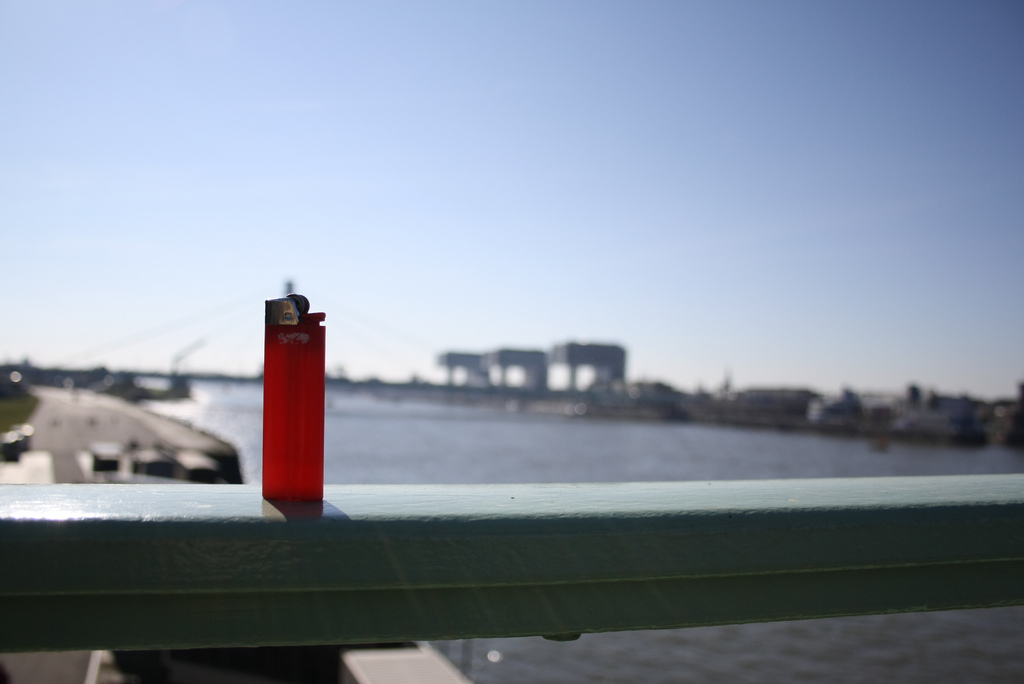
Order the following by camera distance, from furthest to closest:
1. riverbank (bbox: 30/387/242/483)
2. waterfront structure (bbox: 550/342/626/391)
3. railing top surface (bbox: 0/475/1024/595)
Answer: waterfront structure (bbox: 550/342/626/391) → riverbank (bbox: 30/387/242/483) → railing top surface (bbox: 0/475/1024/595)

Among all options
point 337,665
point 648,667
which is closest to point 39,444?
point 337,665

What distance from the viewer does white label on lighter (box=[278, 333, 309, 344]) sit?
122 cm

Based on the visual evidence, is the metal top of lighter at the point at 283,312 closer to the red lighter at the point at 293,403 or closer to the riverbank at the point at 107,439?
the red lighter at the point at 293,403

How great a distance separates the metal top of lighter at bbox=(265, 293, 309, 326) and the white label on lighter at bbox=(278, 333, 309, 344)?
16 mm

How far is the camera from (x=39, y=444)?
92.6 feet

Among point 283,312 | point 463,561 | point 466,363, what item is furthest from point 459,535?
point 466,363

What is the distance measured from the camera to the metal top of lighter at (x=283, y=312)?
123cm

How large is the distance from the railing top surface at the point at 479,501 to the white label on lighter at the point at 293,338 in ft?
0.75

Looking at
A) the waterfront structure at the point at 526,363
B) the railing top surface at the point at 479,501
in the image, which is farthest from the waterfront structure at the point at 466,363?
the railing top surface at the point at 479,501

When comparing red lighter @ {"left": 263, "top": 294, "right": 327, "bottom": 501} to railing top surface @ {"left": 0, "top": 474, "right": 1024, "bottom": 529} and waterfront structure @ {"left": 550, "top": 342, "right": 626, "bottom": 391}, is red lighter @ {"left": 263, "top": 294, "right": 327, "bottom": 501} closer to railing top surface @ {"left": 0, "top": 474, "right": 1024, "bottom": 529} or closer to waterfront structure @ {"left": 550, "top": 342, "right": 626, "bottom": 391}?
railing top surface @ {"left": 0, "top": 474, "right": 1024, "bottom": 529}

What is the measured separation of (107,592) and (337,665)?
11.5 metres

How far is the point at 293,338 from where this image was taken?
48.3 inches

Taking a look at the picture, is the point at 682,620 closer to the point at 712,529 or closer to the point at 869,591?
the point at 712,529

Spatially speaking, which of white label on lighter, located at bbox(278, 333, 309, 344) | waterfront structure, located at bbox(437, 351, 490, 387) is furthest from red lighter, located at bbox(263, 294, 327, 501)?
waterfront structure, located at bbox(437, 351, 490, 387)
